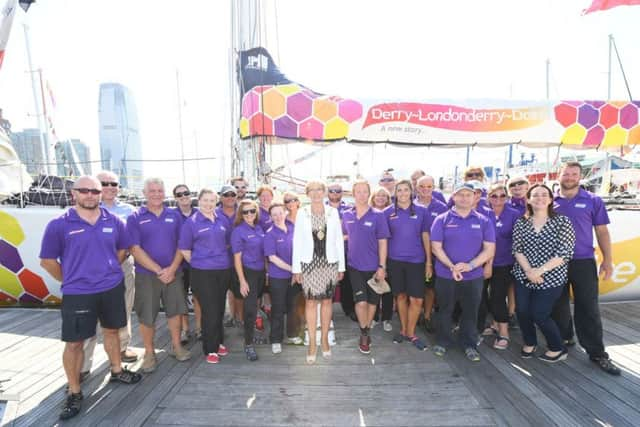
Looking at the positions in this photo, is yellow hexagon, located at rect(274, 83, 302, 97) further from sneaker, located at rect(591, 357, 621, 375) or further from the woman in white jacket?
sneaker, located at rect(591, 357, 621, 375)

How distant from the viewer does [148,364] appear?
2904mm

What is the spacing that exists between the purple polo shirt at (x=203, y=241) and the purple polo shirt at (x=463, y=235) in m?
2.19

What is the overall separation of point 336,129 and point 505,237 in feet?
10.4

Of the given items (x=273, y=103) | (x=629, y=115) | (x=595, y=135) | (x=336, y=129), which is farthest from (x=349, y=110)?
(x=629, y=115)

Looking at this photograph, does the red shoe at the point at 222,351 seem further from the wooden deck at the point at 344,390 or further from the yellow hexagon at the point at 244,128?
the yellow hexagon at the point at 244,128

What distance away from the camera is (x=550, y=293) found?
2836 millimetres

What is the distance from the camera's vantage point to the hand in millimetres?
2935

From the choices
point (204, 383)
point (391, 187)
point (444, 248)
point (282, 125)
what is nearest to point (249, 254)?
point (204, 383)

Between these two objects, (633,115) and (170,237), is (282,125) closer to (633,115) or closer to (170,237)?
(170,237)

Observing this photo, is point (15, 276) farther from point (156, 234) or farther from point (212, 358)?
point (212, 358)

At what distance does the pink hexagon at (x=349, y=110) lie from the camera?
16.9 feet

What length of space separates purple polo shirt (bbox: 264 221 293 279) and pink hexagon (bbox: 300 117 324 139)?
248 cm

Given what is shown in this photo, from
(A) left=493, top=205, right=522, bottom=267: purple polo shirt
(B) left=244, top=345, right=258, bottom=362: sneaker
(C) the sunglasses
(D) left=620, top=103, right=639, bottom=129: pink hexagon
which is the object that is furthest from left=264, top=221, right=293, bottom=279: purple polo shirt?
(D) left=620, top=103, right=639, bottom=129: pink hexagon

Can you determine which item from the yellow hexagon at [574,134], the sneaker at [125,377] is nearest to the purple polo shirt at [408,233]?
the sneaker at [125,377]
